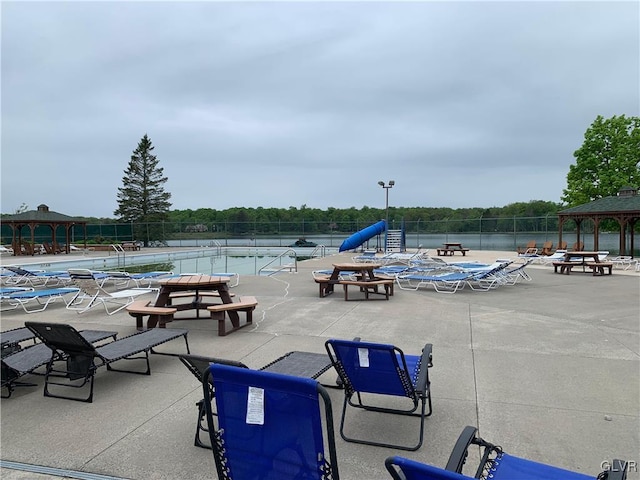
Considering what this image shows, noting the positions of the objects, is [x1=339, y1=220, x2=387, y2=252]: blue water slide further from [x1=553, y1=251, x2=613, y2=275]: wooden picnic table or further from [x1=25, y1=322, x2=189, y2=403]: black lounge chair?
[x1=25, y1=322, x2=189, y2=403]: black lounge chair

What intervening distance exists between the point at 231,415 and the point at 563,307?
782cm

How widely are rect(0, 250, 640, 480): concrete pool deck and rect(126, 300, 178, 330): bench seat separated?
33cm

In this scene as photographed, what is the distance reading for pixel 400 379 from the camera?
9.62 feet

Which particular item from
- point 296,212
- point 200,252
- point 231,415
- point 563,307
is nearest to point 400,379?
point 231,415

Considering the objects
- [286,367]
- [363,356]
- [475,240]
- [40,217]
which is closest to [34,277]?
[286,367]

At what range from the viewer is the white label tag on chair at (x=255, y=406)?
1.79 metres

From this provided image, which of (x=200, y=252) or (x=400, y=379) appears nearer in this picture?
(x=400, y=379)

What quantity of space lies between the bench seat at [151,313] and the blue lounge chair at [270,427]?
4.32 m

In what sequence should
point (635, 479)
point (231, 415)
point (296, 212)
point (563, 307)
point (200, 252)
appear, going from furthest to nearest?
point (296, 212)
point (200, 252)
point (563, 307)
point (635, 479)
point (231, 415)

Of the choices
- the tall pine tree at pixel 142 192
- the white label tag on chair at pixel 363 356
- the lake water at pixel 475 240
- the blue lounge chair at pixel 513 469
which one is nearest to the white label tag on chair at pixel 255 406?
the blue lounge chair at pixel 513 469

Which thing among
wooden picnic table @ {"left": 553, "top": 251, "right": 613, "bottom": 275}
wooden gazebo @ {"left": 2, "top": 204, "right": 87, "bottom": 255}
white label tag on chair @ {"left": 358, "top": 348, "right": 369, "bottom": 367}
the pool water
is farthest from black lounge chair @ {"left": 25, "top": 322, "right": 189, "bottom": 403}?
wooden gazebo @ {"left": 2, "top": 204, "right": 87, "bottom": 255}

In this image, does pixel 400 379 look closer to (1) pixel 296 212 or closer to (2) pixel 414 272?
(2) pixel 414 272

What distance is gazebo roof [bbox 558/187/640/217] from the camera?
64.3 feet

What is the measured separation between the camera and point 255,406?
180cm
